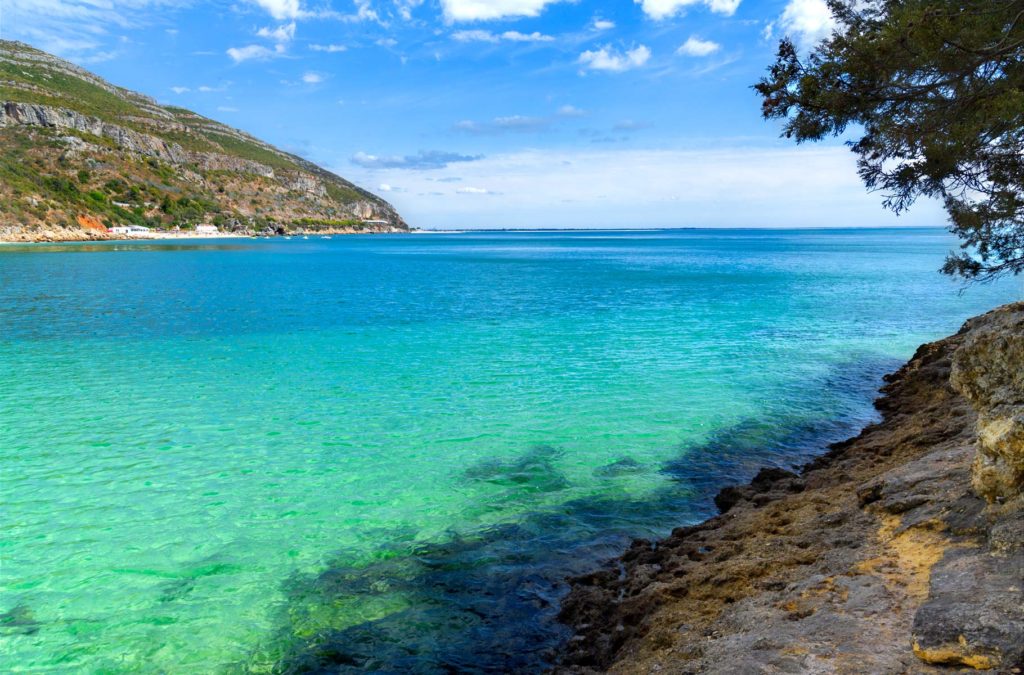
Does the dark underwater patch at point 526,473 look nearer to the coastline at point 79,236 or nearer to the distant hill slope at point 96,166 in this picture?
the coastline at point 79,236

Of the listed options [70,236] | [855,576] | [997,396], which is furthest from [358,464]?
[70,236]

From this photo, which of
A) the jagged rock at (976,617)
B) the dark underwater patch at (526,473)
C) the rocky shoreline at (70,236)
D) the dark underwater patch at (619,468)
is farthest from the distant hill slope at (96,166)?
the jagged rock at (976,617)

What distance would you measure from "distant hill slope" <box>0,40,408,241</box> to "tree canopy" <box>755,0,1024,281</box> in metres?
120

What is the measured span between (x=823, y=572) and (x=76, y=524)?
1014 centimetres

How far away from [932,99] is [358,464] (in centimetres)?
1134

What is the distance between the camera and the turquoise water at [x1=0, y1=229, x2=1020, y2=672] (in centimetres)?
688

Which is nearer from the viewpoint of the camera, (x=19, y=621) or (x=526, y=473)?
(x=19, y=621)

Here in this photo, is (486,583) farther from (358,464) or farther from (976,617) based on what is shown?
(976,617)

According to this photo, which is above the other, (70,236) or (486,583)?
(70,236)

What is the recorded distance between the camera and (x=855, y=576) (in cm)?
575

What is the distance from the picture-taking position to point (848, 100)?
9.12 metres

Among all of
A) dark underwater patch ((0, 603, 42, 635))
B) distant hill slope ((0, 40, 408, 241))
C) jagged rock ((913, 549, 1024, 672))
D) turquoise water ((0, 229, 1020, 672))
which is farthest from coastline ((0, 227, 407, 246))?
jagged rock ((913, 549, 1024, 672))

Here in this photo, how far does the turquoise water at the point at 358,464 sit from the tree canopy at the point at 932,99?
216 inches

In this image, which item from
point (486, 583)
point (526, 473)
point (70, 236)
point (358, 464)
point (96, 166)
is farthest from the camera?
point (96, 166)
